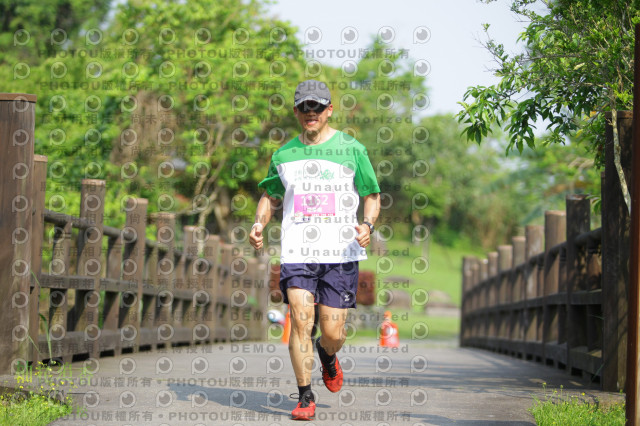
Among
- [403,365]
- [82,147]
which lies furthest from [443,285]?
[403,365]

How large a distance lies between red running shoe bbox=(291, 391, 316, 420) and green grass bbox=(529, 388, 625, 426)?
3.92ft

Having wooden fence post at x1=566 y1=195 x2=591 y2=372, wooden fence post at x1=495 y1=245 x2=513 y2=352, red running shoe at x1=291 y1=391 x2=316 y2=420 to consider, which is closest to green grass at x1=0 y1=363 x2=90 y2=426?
red running shoe at x1=291 y1=391 x2=316 y2=420

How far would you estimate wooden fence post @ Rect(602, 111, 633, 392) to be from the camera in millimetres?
6211

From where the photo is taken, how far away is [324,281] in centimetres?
541

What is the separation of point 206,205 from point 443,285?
33893mm

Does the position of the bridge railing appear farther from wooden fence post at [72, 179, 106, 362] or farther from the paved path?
wooden fence post at [72, 179, 106, 362]

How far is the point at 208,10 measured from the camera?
86.1ft

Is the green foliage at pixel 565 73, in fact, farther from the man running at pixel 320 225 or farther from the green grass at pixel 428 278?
the green grass at pixel 428 278

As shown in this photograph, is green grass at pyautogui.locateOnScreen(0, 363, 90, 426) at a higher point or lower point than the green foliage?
lower

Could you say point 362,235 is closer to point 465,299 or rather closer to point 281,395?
point 281,395

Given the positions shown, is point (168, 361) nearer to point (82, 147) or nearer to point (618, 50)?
point (618, 50)

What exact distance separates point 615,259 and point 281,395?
2449mm

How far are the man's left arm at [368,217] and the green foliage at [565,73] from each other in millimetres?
980

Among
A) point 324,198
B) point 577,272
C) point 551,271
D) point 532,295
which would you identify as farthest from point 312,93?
point 532,295
